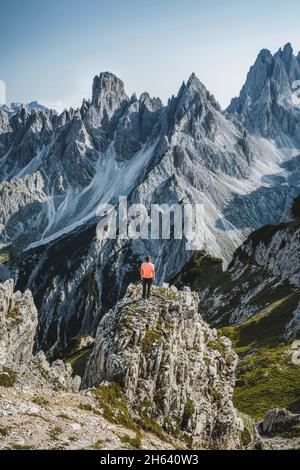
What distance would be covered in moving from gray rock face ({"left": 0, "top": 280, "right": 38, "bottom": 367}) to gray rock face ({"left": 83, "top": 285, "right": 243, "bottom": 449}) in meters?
44.3

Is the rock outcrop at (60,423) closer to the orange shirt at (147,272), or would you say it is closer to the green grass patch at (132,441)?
the green grass patch at (132,441)

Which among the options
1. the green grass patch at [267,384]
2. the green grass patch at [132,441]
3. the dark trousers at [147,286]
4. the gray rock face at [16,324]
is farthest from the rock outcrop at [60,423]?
the gray rock face at [16,324]

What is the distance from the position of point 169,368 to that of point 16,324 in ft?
181

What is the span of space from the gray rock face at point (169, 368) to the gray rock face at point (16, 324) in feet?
145

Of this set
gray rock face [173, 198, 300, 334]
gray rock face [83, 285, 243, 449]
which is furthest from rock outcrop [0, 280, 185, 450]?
gray rock face [173, 198, 300, 334]

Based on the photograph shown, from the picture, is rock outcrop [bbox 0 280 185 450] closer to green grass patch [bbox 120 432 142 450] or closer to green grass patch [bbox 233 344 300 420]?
green grass patch [bbox 120 432 142 450]

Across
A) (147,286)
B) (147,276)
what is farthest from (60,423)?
(147,286)

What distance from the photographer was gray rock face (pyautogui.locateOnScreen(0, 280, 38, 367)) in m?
78.4

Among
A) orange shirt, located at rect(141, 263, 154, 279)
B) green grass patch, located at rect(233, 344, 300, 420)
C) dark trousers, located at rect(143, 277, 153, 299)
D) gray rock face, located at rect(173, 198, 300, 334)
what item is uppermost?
gray rock face, located at rect(173, 198, 300, 334)

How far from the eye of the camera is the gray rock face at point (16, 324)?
78375 millimetres

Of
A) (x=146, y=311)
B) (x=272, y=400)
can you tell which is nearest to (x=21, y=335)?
(x=272, y=400)

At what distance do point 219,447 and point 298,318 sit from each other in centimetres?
3915

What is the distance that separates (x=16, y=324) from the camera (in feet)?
272

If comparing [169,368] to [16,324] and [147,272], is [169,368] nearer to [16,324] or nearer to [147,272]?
[147,272]
